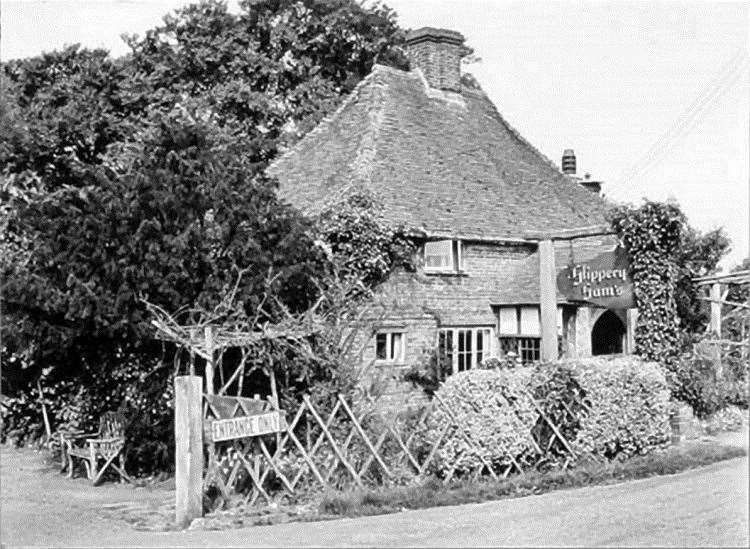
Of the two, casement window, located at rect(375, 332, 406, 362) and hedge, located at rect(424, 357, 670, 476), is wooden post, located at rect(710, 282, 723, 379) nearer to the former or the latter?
hedge, located at rect(424, 357, 670, 476)

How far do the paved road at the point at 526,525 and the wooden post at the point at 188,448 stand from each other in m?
0.57

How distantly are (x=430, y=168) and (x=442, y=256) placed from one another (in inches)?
117

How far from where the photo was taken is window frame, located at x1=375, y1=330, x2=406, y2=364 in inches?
852

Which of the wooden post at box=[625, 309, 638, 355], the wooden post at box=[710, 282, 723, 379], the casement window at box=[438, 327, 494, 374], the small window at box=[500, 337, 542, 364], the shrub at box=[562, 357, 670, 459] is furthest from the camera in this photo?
the wooden post at box=[625, 309, 638, 355]

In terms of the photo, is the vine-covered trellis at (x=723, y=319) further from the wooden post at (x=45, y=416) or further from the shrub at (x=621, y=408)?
the wooden post at (x=45, y=416)

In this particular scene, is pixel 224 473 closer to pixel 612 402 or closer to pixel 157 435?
pixel 157 435

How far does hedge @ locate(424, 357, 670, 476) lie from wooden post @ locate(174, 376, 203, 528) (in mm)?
3828

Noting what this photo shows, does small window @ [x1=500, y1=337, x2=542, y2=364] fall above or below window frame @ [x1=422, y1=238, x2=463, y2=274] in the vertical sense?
below

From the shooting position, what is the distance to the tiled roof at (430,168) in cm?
2362

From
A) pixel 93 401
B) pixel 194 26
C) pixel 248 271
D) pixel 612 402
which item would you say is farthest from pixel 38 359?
pixel 194 26

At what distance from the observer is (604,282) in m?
18.8

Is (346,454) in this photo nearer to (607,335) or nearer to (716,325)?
(716,325)

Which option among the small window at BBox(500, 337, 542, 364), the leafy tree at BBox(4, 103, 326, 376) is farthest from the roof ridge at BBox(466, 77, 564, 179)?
the leafy tree at BBox(4, 103, 326, 376)

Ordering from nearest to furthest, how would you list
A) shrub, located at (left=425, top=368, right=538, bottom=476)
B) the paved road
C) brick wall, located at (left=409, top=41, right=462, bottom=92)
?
the paved road, shrub, located at (left=425, top=368, right=538, bottom=476), brick wall, located at (left=409, top=41, right=462, bottom=92)
